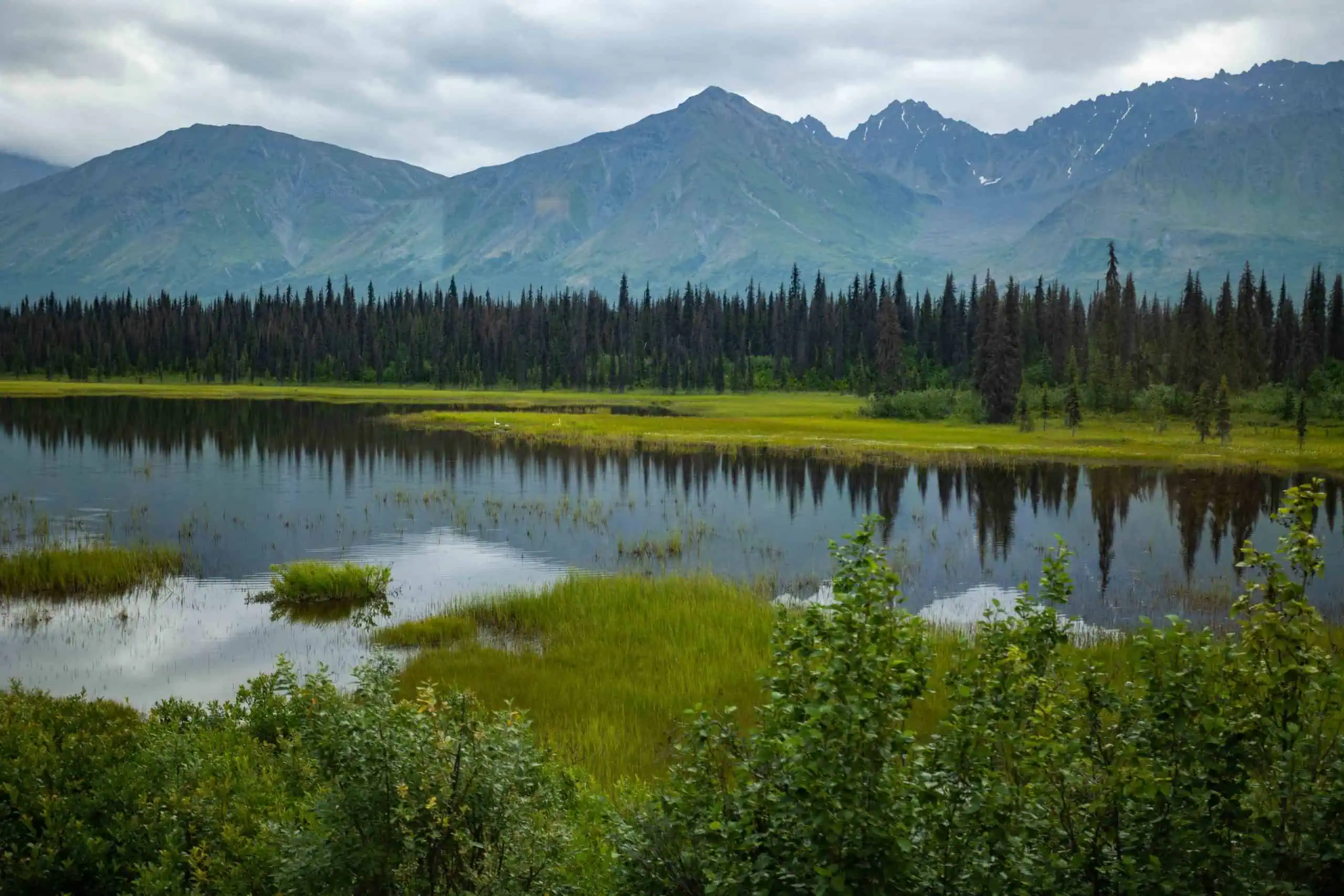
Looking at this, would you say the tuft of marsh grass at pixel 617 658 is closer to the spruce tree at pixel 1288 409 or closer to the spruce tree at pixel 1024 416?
the spruce tree at pixel 1024 416

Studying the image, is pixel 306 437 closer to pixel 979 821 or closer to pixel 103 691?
pixel 103 691

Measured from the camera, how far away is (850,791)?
694 cm

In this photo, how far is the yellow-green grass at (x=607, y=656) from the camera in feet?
56.1

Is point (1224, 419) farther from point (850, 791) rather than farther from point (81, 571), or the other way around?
point (850, 791)

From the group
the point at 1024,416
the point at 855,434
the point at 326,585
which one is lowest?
the point at 326,585

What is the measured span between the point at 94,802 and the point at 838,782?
29.2ft

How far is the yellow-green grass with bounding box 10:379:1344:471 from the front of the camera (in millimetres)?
72500

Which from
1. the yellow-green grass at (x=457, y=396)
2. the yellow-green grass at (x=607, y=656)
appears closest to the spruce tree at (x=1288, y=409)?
the yellow-green grass at (x=457, y=396)

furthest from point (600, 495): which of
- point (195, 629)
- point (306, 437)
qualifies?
point (306, 437)

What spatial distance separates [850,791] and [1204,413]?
302 feet

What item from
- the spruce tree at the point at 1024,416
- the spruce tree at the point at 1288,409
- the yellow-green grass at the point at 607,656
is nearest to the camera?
the yellow-green grass at the point at 607,656

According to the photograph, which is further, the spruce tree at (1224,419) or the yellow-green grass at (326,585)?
the spruce tree at (1224,419)

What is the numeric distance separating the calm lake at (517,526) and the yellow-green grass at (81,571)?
101cm

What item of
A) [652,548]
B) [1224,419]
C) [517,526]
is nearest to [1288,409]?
[1224,419]
